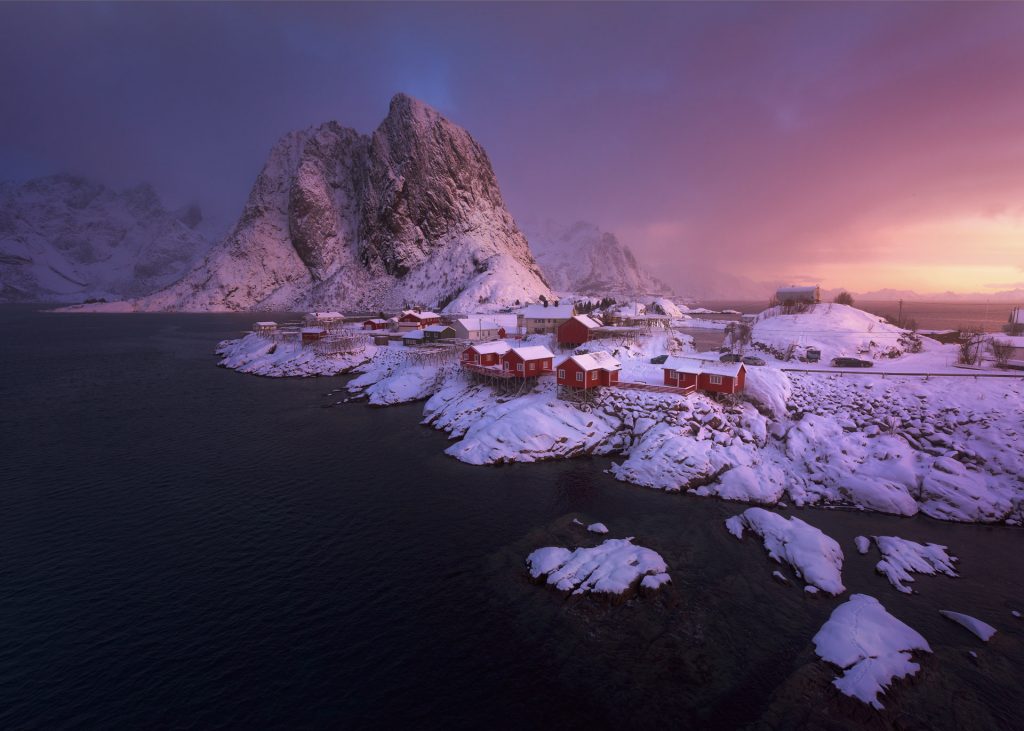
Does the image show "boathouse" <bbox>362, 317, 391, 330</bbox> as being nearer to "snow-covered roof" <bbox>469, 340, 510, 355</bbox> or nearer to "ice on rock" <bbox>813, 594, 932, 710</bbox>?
"snow-covered roof" <bbox>469, 340, 510, 355</bbox>

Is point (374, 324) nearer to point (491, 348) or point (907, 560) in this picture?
point (491, 348)

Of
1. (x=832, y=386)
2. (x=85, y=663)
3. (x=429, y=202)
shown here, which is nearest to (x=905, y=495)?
(x=832, y=386)

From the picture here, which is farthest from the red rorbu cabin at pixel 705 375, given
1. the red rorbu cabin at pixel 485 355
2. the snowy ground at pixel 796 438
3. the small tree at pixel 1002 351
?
the small tree at pixel 1002 351

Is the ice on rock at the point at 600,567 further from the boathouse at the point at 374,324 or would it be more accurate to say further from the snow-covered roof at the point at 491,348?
the boathouse at the point at 374,324

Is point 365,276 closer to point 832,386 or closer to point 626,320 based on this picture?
point 626,320

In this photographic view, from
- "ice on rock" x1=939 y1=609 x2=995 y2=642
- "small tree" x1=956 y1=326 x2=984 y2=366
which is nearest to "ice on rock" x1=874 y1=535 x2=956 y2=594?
"ice on rock" x1=939 y1=609 x2=995 y2=642
